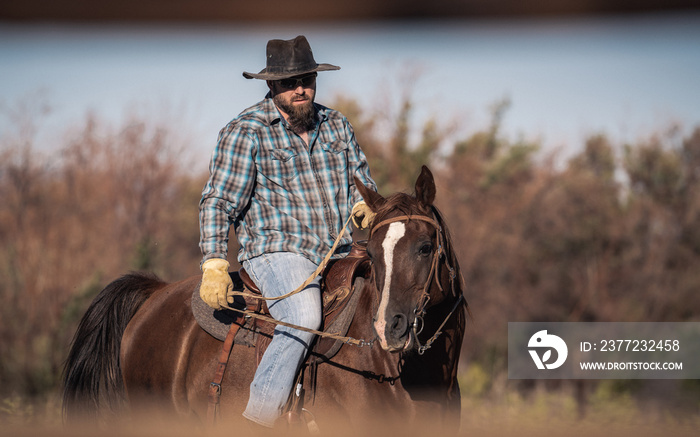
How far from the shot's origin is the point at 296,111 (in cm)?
446

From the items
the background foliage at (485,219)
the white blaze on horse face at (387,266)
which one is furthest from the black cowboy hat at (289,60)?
the background foliage at (485,219)

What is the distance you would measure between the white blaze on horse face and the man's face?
1140 mm

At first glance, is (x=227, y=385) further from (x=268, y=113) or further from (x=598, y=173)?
(x=598, y=173)

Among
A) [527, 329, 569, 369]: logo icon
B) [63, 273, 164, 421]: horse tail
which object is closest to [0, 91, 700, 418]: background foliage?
[527, 329, 569, 369]: logo icon

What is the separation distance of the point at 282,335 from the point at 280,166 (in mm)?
1083

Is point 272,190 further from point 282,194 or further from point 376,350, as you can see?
point 376,350

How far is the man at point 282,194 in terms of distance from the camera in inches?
162

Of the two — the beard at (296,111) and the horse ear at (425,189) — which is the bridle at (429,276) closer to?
the horse ear at (425,189)

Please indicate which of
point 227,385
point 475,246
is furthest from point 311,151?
point 475,246

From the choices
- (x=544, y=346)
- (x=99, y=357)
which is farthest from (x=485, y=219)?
(x=99, y=357)

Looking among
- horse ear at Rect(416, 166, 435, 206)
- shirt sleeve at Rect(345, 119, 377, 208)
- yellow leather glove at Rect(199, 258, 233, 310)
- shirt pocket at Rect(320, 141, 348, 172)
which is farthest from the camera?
shirt sleeve at Rect(345, 119, 377, 208)

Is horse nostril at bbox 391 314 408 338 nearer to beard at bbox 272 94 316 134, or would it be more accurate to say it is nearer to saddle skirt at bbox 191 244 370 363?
saddle skirt at bbox 191 244 370 363

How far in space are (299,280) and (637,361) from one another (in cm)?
1319

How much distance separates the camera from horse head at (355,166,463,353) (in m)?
3.52
